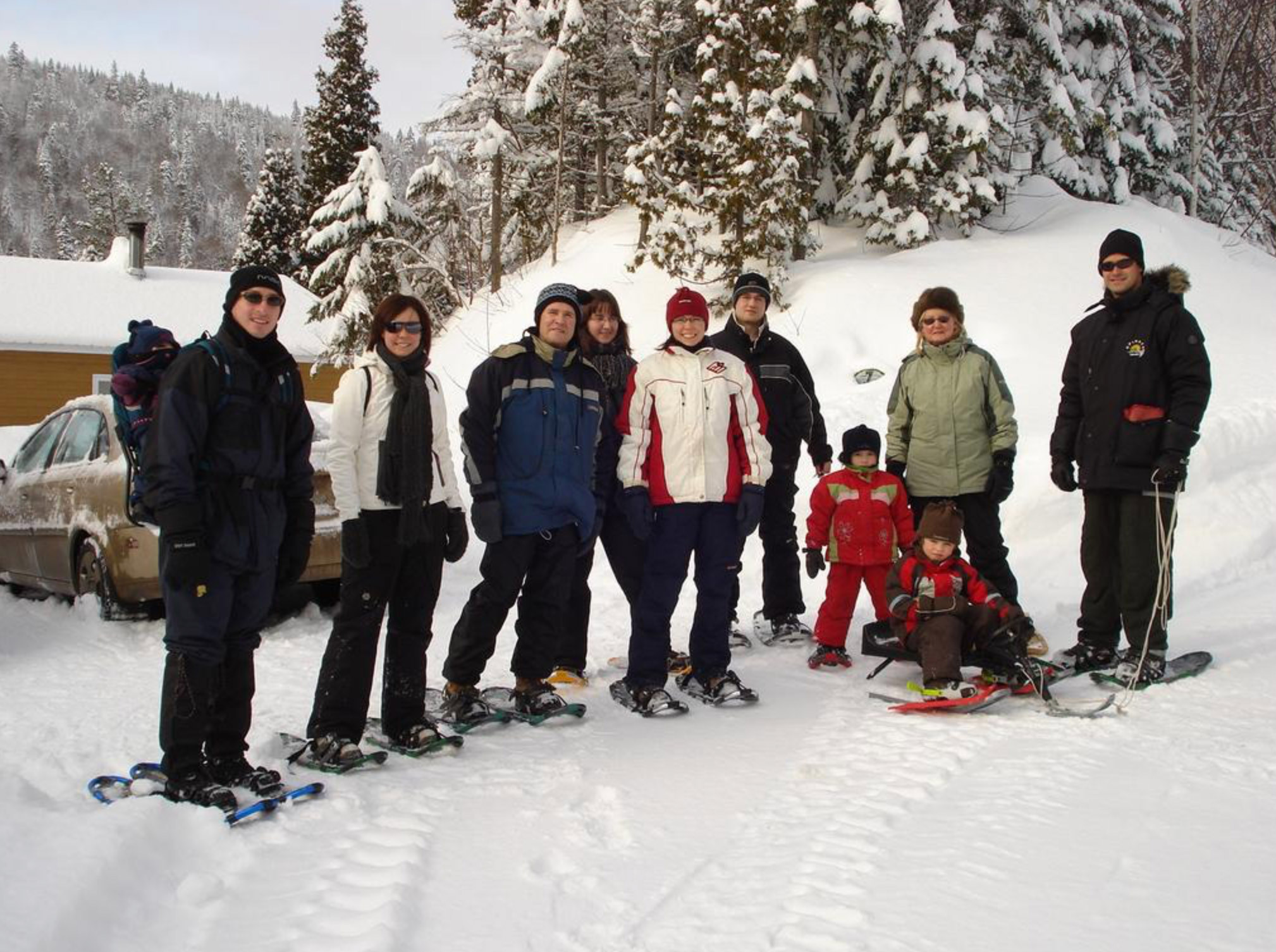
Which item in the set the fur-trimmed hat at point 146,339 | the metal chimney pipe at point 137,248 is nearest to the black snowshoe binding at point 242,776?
the fur-trimmed hat at point 146,339

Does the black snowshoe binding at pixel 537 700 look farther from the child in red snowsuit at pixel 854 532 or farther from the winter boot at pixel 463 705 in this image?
the child in red snowsuit at pixel 854 532

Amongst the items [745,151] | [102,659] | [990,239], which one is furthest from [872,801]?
[990,239]

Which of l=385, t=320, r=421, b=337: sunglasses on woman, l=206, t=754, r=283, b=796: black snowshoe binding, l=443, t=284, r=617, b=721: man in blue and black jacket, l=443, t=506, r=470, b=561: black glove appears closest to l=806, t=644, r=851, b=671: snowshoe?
l=443, t=284, r=617, b=721: man in blue and black jacket

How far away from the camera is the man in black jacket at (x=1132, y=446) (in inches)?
201

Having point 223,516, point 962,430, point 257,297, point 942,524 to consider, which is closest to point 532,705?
point 223,516

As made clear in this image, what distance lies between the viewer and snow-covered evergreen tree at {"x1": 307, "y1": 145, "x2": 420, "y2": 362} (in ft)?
69.2

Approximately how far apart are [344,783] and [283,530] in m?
1.01

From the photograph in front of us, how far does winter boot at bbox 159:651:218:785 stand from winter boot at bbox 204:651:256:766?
0.11 metres

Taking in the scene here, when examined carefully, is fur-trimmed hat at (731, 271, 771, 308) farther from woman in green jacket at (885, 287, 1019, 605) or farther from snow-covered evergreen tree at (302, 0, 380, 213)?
snow-covered evergreen tree at (302, 0, 380, 213)

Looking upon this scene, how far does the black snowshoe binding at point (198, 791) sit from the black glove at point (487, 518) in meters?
1.52

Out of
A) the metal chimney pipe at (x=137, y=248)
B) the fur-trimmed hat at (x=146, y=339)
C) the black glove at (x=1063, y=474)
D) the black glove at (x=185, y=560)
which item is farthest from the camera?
the metal chimney pipe at (x=137, y=248)

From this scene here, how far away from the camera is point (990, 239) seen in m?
16.8

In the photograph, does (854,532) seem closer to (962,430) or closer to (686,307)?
(962,430)

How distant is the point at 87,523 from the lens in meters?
7.07
